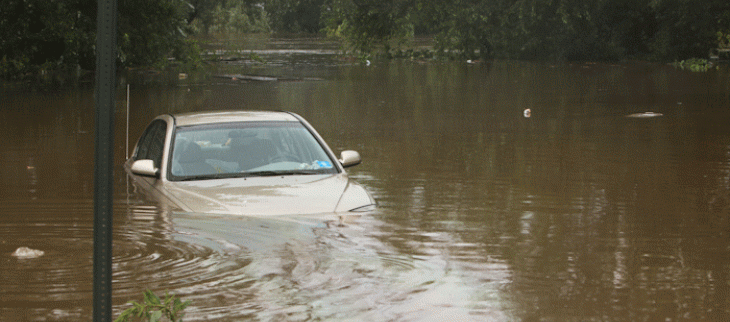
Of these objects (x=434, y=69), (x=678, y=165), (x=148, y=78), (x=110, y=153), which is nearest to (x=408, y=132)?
(x=678, y=165)

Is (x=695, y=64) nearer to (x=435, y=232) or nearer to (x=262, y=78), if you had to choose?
(x=262, y=78)

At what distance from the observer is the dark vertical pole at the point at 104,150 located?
2.99 meters

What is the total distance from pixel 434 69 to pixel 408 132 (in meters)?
24.2

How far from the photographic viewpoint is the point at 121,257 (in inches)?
280

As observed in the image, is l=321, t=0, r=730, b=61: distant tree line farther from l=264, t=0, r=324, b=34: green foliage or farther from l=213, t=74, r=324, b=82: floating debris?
l=264, t=0, r=324, b=34: green foliage

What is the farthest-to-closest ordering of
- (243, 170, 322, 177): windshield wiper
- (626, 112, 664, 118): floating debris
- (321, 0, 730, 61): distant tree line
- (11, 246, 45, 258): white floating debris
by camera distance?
(321, 0, 730, 61): distant tree line, (626, 112, 664, 118): floating debris, (243, 170, 322, 177): windshield wiper, (11, 246, 45, 258): white floating debris

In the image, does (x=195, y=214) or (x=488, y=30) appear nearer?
(x=195, y=214)

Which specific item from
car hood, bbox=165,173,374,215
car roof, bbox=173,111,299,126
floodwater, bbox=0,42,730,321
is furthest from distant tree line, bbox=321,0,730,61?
car hood, bbox=165,173,374,215

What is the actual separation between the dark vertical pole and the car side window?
5631 millimetres

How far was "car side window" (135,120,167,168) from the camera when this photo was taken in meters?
8.88

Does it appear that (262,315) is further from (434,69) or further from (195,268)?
(434,69)

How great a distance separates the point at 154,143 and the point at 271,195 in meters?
1.87

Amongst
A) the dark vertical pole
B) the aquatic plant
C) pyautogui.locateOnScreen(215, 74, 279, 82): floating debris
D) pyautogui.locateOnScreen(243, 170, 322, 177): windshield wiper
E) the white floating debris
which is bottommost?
pyautogui.locateOnScreen(215, 74, 279, 82): floating debris

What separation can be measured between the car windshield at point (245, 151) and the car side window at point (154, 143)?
0.60ft
